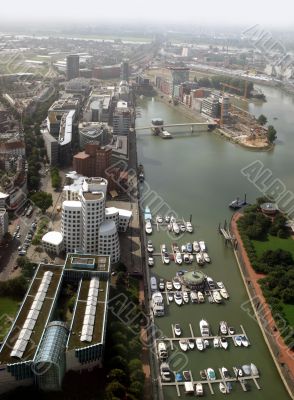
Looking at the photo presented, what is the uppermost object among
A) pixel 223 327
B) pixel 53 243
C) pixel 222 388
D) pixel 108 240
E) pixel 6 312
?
pixel 108 240

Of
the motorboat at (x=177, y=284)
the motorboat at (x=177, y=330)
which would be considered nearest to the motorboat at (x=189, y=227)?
the motorboat at (x=177, y=284)

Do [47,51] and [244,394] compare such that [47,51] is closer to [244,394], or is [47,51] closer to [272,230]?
[272,230]

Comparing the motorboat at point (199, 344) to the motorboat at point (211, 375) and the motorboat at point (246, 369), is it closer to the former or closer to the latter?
the motorboat at point (211, 375)

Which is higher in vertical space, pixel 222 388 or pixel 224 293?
pixel 224 293

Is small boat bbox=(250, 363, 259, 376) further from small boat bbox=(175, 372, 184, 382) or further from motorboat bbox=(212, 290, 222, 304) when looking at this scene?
motorboat bbox=(212, 290, 222, 304)

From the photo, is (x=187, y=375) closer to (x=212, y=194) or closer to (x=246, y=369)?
(x=246, y=369)

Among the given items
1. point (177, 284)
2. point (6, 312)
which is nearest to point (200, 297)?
point (177, 284)
